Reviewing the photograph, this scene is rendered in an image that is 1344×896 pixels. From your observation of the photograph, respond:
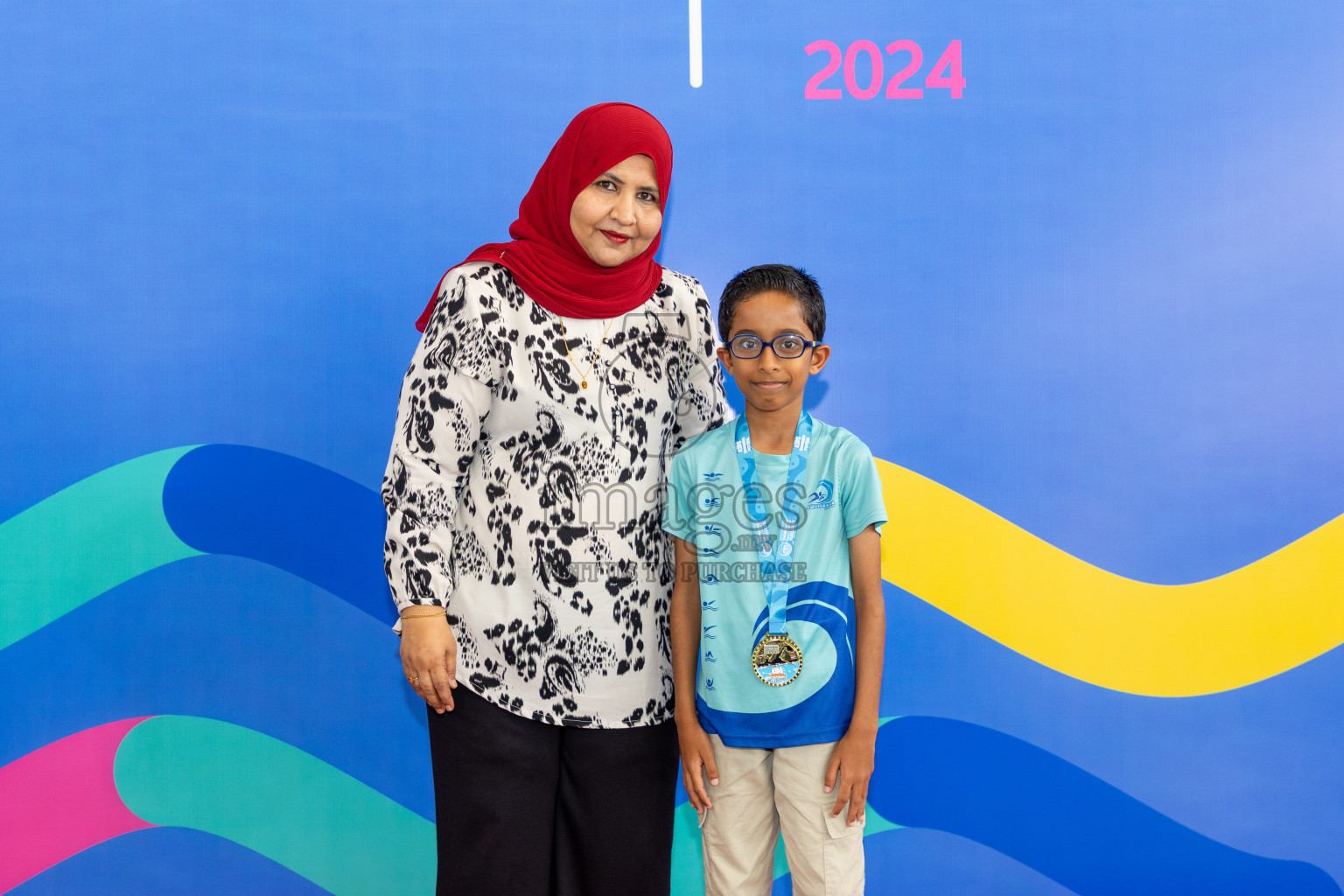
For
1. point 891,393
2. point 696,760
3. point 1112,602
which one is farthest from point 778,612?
point 1112,602

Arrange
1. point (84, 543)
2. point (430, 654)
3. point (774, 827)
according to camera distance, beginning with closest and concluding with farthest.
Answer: point (430, 654)
point (774, 827)
point (84, 543)

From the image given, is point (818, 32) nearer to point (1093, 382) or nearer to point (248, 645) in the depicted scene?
point (1093, 382)

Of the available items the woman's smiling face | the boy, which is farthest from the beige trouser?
the woman's smiling face

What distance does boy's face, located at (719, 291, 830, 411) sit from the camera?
1.39m

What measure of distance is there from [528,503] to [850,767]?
64 cm

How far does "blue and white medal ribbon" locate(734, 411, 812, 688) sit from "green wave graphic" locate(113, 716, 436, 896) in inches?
44.3

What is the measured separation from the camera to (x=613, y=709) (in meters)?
1.42

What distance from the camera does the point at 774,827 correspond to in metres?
1.49

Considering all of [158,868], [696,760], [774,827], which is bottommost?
[158,868]

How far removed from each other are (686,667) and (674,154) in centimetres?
119

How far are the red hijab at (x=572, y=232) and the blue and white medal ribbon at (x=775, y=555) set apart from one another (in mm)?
316

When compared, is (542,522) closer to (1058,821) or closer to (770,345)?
(770,345)

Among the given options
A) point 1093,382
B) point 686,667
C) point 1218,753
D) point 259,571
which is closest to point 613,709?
point 686,667

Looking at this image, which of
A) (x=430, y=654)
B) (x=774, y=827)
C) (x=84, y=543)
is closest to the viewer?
(x=430, y=654)
